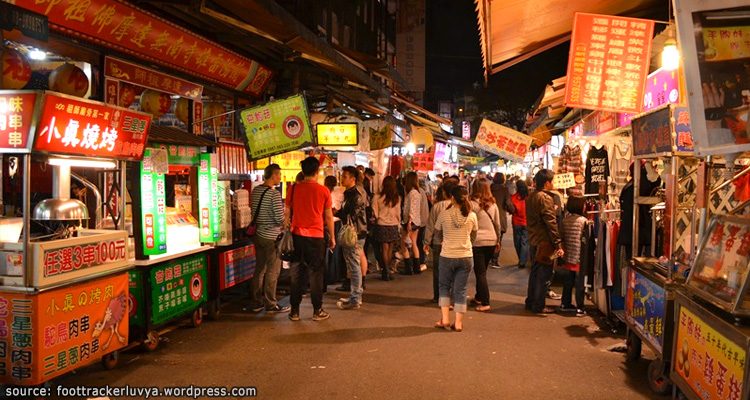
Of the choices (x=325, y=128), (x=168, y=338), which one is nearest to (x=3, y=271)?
(x=168, y=338)

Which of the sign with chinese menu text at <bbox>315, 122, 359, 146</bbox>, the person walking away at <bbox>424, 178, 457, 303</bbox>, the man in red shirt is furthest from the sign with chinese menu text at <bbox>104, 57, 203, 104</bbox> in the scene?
the sign with chinese menu text at <bbox>315, 122, 359, 146</bbox>

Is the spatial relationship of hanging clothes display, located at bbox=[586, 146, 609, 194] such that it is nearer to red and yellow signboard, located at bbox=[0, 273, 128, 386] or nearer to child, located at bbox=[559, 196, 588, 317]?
child, located at bbox=[559, 196, 588, 317]

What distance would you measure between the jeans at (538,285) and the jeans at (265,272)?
12.3 ft

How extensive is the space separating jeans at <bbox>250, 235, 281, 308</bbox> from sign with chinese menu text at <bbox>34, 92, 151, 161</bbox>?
2721 mm

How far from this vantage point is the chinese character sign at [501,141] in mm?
13297

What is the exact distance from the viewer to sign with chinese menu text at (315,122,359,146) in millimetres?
13000

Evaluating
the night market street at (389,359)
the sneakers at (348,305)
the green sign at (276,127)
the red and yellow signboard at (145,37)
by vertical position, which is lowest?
the night market street at (389,359)

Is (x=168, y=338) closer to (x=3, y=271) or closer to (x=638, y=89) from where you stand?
(x=3, y=271)

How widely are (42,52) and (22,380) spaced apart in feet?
12.1

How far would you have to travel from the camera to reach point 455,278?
285 inches

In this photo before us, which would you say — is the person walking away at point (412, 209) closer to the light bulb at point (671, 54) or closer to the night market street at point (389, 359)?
the night market street at point (389, 359)

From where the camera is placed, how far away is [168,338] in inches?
267

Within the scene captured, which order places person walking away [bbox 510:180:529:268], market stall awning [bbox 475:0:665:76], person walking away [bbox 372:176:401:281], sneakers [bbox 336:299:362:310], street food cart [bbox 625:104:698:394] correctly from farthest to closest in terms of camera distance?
person walking away [bbox 510:180:529:268] < person walking away [bbox 372:176:401:281] < sneakers [bbox 336:299:362:310] < market stall awning [bbox 475:0:665:76] < street food cart [bbox 625:104:698:394]

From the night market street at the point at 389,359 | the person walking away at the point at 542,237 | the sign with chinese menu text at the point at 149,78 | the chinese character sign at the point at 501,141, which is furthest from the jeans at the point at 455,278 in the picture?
the chinese character sign at the point at 501,141
